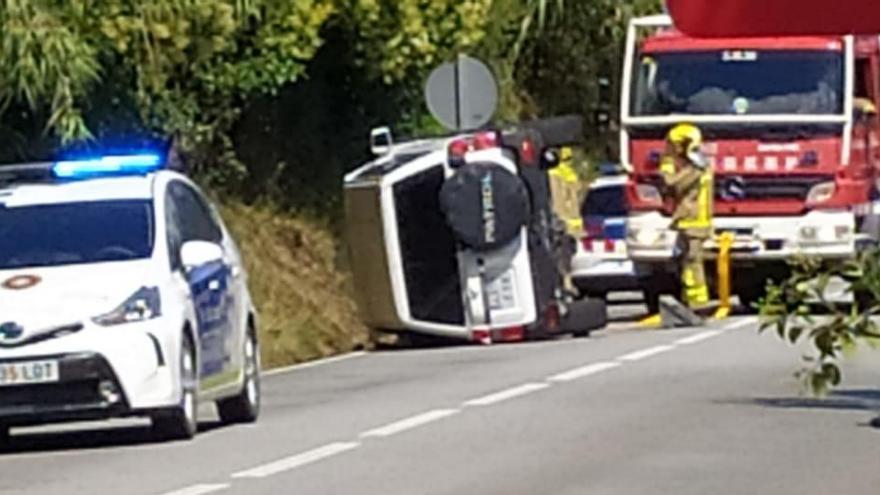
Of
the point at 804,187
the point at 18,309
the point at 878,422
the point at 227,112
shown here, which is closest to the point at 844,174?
the point at 804,187

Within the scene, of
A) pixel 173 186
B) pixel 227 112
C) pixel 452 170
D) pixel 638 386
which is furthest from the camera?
pixel 227 112

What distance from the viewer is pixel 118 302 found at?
52.9 feet

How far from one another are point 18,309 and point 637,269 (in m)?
15.5

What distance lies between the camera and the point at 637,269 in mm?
30828

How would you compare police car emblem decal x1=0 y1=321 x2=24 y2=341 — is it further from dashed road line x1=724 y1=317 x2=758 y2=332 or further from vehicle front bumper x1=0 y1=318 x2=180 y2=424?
dashed road line x1=724 y1=317 x2=758 y2=332

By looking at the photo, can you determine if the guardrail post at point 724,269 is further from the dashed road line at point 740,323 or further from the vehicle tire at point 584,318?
the vehicle tire at point 584,318

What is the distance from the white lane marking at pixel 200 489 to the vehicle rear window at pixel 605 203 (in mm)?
19476

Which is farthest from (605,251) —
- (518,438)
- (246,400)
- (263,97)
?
(518,438)

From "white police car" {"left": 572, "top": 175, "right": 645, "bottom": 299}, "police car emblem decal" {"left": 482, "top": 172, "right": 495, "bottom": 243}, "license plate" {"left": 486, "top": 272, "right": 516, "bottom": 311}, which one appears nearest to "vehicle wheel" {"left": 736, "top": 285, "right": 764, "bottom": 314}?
"white police car" {"left": 572, "top": 175, "right": 645, "bottom": 299}

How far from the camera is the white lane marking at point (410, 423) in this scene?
55.3 ft

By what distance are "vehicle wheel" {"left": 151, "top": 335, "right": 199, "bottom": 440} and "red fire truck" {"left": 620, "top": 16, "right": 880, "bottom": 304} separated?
13292mm

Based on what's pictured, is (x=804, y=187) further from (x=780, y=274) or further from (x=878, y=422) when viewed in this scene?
(x=878, y=422)

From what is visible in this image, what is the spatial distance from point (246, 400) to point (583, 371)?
430cm

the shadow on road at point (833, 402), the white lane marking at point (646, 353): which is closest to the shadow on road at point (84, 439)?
the shadow on road at point (833, 402)
